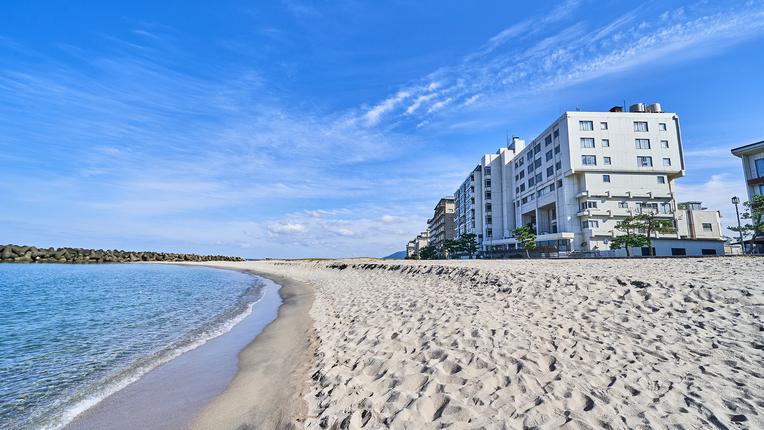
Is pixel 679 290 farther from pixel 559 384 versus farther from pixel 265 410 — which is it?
pixel 265 410

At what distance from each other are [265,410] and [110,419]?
2650 millimetres

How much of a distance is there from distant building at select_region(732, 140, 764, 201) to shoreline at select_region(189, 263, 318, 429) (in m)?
59.2

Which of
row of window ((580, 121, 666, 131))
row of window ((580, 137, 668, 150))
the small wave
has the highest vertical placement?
row of window ((580, 121, 666, 131))

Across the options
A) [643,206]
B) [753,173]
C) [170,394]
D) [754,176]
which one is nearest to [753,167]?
[753,173]

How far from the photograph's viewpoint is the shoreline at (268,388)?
4.80m

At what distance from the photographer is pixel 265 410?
201 inches

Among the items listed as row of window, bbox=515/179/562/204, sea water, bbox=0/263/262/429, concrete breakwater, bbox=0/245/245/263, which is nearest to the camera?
sea water, bbox=0/263/262/429

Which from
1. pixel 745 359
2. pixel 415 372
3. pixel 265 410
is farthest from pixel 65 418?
pixel 745 359

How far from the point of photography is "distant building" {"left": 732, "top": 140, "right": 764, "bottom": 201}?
1577 inches

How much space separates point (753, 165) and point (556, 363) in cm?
5874

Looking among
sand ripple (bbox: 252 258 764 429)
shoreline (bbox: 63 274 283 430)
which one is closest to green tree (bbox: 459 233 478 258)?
sand ripple (bbox: 252 258 764 429)

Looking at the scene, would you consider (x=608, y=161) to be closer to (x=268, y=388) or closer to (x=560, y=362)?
(x=560, y=362)

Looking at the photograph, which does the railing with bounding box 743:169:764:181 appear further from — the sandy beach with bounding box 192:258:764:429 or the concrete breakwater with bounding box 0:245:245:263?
the concrete breakwater with bounding box 0:245:245:263

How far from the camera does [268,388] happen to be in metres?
5.96
